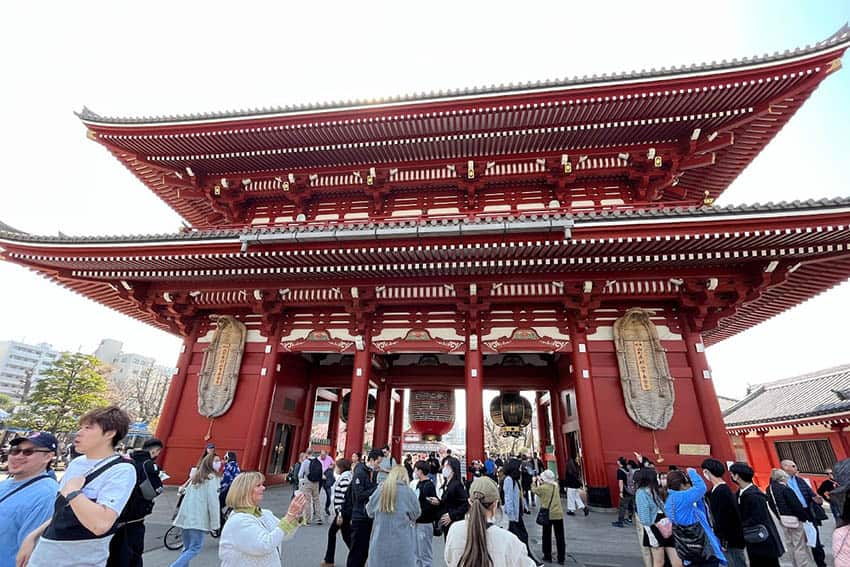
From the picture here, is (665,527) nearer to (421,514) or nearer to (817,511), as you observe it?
(421,514)

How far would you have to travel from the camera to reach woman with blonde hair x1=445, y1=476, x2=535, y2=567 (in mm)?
2502

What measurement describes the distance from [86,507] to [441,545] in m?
6.30

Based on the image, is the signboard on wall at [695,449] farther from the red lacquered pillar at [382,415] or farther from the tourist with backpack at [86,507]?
the tourist with backpack at [86,507]

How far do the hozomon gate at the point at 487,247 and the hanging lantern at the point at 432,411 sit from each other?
4273 millimetres

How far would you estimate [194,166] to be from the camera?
1320cm

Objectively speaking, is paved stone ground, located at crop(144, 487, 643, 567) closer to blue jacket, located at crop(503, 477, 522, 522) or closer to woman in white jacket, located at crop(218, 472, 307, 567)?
blue jacket, located at crop(503, 477, 522, 522)

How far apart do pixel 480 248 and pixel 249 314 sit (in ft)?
25.8

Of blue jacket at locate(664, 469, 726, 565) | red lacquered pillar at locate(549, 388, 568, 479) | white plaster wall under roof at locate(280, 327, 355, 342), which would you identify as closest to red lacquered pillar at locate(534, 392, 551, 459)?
red lacquered pillar at locate(549, 388, 568, 479)

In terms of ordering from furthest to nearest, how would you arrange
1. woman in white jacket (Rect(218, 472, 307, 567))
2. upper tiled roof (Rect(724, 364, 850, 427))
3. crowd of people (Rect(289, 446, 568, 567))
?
upper tiled roof (Rect(724, 364, 850, 427)) → woman in white jacket (Rect(218, 472, 307, 567)) → crowd of people (Rect(289, 446, 568, 567))

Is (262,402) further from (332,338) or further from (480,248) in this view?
(480,248)

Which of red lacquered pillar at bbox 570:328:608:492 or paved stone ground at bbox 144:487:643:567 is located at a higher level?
red lacquered pillar at bbox 570:328:608:492

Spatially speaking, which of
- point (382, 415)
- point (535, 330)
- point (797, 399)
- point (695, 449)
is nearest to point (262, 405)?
point (382, 415)

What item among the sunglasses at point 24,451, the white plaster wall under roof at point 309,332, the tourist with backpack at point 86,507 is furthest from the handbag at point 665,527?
the white plaster wall under roof at point 309,332

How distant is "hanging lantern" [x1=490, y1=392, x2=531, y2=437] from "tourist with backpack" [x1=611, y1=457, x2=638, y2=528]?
568 centimetres
